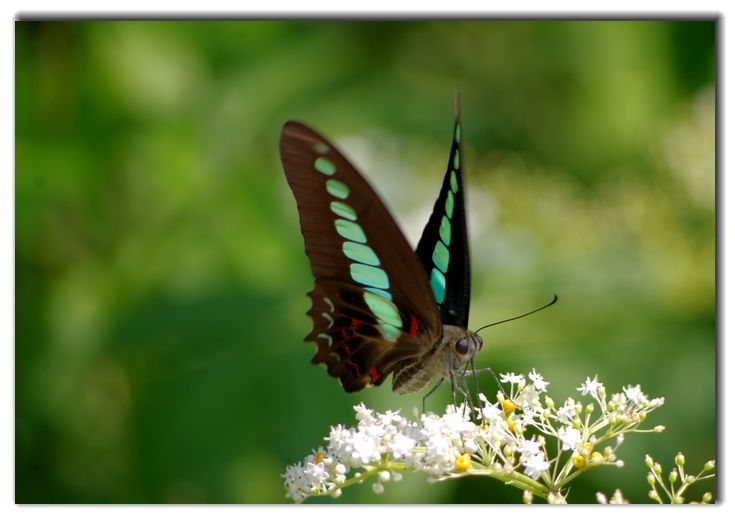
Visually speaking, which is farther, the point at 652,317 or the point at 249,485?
the point at 652,317

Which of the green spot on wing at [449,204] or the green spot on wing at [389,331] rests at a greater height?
the green spot on wing at [449,204]

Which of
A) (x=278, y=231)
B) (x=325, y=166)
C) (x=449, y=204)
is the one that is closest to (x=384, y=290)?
(x=449, y=204)

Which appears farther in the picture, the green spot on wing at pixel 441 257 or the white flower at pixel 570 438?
the green spot on wing at pixel 441 257

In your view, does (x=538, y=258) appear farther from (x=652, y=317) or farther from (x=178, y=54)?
(x=178, y=54)

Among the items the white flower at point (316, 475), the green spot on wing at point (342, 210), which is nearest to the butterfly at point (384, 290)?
the green spot on wing at point (342, 210)

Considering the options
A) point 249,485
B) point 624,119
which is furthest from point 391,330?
point 624,119

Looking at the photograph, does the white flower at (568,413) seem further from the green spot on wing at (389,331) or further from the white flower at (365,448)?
the green spot on wing at (389,331)

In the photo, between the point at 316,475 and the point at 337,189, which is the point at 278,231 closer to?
the point at 337,189
